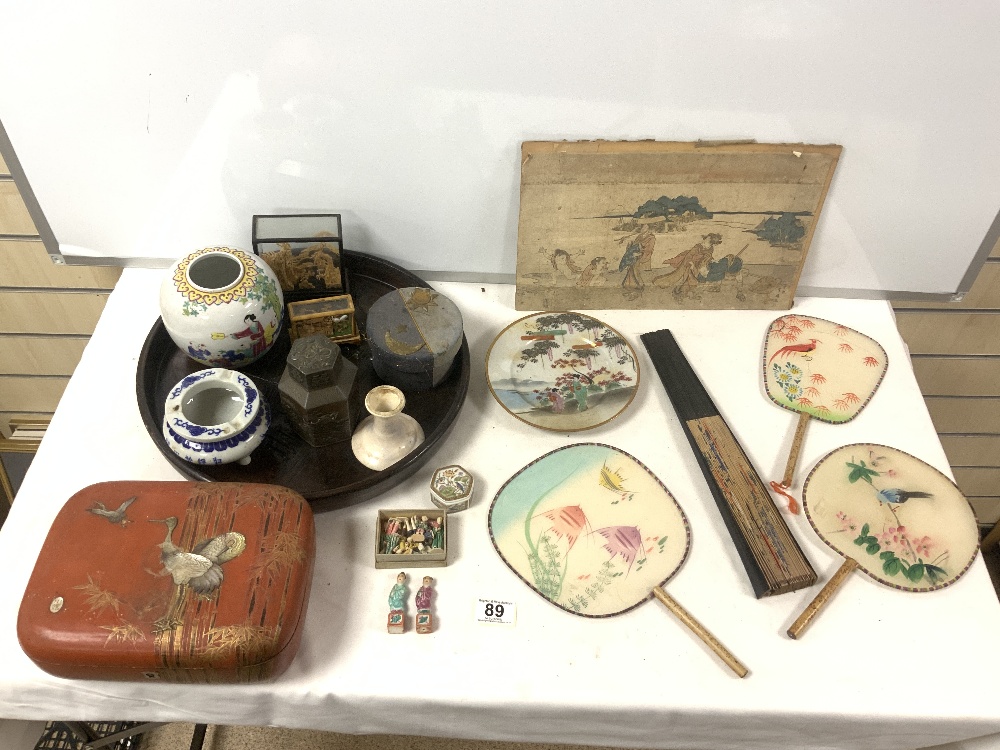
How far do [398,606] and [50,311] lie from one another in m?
1.15

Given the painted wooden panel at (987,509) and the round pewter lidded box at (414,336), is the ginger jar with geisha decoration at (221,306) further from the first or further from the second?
the painted wooden panel at (987,509)

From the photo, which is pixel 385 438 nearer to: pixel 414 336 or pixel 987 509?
pixel 414 336

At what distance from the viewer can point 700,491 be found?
1.17m

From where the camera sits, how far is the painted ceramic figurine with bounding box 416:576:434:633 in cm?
101

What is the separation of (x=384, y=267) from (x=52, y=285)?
0.77 metres

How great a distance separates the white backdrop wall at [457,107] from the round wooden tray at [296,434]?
0.66ft

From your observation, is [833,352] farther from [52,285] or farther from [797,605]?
[52,285]

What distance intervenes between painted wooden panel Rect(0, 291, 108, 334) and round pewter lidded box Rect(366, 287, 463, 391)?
78 cm

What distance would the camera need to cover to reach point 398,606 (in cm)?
103

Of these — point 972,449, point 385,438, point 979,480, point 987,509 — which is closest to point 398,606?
point 385,438

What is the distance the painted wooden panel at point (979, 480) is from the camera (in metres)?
1.94

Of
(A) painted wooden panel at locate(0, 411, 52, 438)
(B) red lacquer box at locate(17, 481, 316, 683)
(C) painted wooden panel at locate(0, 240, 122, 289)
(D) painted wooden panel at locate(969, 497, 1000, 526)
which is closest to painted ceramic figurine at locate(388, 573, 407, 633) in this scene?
(B) red lacquer box at locate(17, 481, 316, 683)

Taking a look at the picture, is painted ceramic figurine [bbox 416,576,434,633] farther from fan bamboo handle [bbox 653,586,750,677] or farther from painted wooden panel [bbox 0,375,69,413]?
painted wooden panel [bbox 0,375,69,413]

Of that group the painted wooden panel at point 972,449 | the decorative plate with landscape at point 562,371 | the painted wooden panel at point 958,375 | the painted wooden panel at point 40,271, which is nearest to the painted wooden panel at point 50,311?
the painted wooden panel at point 40,271
